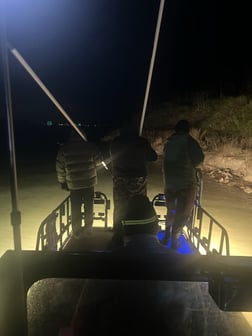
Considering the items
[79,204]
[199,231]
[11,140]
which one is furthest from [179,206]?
[11,140]

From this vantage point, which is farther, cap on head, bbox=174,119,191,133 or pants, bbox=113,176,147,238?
pants, bbox=113,176,147,238

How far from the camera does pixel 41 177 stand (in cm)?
1452

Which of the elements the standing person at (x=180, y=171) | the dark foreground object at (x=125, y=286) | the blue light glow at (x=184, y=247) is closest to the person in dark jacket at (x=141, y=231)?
the dark foreground object at (x=125, y=286)

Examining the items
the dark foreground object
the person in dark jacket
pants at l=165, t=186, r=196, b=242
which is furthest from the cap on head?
the person in dark jacket

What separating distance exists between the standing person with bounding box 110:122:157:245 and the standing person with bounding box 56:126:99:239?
54cm

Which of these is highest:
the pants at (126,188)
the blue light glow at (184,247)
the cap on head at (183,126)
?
the cap on head at (183,126)

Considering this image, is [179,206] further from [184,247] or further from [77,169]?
[77,169]

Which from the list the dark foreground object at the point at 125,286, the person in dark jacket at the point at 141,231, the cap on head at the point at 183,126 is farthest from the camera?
the cap on head at the point at 183,126

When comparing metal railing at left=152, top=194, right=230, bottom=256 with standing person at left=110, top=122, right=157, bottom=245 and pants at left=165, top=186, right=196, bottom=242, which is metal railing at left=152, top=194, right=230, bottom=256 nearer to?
pants at left=165, top=186, right=196, bottom=242

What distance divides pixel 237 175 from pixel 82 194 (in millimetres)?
9705

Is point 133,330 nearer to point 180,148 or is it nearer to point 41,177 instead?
point 180,148

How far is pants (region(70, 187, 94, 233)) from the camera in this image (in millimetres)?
5354

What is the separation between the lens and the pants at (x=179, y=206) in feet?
15.7

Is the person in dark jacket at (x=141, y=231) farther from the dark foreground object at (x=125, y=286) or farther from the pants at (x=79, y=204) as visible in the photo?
the pants at (x=79, y=204)
